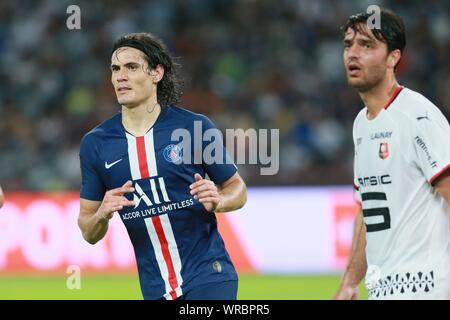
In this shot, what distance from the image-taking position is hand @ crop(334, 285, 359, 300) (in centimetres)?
562

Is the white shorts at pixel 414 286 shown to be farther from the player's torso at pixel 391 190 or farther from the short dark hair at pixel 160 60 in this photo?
the short dark hair at pixel 160 60

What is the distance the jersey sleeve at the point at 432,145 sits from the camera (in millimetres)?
5020

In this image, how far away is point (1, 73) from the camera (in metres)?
17.8

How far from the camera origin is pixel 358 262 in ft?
18.7

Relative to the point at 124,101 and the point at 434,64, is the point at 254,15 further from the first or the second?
the point at 124,101

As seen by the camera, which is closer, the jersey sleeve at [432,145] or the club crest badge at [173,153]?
the jersey sleeve at [432,145]

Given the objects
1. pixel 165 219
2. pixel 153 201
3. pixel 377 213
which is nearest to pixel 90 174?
pixel 153 201

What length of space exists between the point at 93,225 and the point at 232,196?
0.82 meters

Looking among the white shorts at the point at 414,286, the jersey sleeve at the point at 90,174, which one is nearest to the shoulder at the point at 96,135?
the jersey sleeve at the point at 90,174

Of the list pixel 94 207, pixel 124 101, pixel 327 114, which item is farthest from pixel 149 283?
pixel 327 114

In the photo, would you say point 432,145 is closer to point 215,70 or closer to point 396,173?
point 396,173

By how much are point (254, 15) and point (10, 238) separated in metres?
6.93

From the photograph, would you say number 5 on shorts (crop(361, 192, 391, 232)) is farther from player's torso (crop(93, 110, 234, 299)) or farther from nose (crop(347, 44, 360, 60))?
player's torso (crop(93, 110, 234, 299))

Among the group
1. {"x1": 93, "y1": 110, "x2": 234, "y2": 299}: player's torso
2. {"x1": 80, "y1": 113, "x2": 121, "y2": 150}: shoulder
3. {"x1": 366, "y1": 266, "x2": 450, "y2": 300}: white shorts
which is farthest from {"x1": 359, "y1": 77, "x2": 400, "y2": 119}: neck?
{"x1": 80, "y1": 113, "x2": 121, "y2": 150}: shoulder
